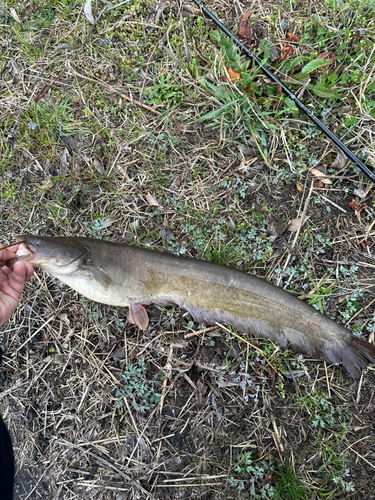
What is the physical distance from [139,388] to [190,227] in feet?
4.95

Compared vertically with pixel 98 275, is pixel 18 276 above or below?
above

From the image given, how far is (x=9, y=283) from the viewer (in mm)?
2557

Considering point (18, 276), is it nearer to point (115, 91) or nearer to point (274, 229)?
point (115, 91)

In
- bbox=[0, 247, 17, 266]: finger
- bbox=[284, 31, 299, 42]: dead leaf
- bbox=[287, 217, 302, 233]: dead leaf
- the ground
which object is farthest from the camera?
bbox=[284, 31, 299, 42]: dead leaf

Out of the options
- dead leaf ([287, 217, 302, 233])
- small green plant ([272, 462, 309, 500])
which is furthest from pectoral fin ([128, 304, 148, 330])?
small green plant ([272, 462, 309, 500])

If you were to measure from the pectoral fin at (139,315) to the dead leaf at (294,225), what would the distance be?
1.52 m

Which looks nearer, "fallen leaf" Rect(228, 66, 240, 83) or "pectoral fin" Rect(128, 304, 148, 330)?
"pectoral fin" Rect(128, 304, 148, 330)

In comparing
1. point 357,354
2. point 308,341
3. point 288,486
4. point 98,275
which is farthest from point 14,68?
point 288,486

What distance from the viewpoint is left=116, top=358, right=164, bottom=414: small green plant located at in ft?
9.04

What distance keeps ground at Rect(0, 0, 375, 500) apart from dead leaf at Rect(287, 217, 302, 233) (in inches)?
0.4

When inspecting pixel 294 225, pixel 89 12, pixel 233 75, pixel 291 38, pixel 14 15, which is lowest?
pixel 294 225

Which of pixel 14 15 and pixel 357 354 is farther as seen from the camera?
pixel 14 15

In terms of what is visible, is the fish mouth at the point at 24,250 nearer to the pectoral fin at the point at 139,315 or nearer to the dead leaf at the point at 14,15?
the pectoral fin at the point at 139,315

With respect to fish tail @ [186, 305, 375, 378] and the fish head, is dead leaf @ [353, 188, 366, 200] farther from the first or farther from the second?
the fish head
